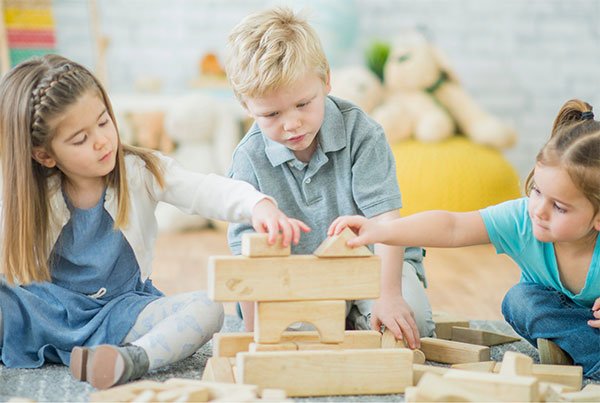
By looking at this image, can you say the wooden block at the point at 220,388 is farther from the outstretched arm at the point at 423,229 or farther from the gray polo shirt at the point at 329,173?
the gray polo shirt at the point at 329,173

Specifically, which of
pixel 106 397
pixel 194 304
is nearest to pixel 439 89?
pixel 194 304

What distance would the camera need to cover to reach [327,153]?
4.84ft

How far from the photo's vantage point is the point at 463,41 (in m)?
3.51

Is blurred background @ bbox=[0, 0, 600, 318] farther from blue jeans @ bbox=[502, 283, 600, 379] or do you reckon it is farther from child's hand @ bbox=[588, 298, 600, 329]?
child's hand @ bbox=[588, 298, 600, 329]

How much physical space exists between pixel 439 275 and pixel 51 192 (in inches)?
48.2

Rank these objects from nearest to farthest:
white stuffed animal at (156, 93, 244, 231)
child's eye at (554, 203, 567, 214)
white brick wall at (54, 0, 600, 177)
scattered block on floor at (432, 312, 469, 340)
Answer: child's eye at (554, 203, 567, 214), scattered block on floor at (432, 312, 469, 340), white stuffed animal at (156, 93, 244, 231), white brick wall at (54, 0, 600, 177)

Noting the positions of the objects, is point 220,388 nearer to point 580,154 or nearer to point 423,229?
point 423,229

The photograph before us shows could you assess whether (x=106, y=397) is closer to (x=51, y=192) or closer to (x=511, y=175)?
(x=51, y=192)

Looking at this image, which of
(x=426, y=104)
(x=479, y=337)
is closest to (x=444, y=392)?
(x=479, y=337)

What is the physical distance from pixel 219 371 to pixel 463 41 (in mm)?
2589

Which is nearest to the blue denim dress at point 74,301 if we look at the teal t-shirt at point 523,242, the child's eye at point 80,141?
the child's eye at point 80,141

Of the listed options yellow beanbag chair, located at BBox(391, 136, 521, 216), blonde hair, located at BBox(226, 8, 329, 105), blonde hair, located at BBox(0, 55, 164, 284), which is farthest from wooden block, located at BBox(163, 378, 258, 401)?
yellow beanbag chair, located at BBox(391, 136, 521, 216)

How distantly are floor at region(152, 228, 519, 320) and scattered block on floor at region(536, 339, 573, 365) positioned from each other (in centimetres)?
42

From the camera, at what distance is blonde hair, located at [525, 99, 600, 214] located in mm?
1225
